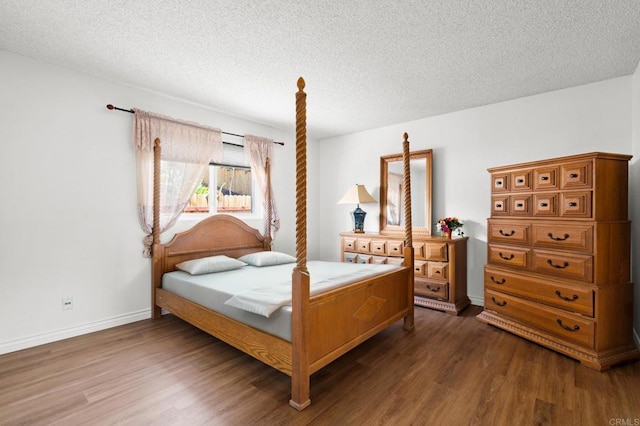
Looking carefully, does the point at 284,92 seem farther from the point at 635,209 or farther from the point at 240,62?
the point at 635,209

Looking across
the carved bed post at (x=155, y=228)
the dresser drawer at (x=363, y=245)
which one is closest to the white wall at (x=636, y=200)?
the dresser drawer at (x=363, y=245)

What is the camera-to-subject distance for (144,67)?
2.75 m

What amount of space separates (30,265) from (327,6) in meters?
3.22

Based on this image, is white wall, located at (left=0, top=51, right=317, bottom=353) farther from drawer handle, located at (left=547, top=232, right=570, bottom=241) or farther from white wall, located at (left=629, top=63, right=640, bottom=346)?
white wall, located at (left=629, top=63, right=640, bottom=346)

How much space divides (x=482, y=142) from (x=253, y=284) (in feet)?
10.6

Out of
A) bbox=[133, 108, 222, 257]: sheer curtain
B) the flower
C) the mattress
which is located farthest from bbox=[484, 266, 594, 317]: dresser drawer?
bbox=[133, 108, 222, 257]: sheer curtain

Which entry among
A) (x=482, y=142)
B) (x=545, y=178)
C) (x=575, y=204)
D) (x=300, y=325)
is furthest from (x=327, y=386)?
(x=482, y=142)

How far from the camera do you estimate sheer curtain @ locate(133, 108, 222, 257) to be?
128 inches

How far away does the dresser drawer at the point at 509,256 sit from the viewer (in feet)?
9.21

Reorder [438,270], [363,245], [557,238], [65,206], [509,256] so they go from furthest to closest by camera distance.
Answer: [363,245] → [438,270] → [509,256] → [65,206] → [557,238]

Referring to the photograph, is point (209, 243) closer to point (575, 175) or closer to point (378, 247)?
point (378, 247)

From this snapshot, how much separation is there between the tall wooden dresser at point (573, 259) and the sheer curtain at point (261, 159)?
9.83ft

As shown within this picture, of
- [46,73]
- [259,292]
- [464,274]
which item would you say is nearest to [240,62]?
[46,73]

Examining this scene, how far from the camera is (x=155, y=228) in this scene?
10.9ft
